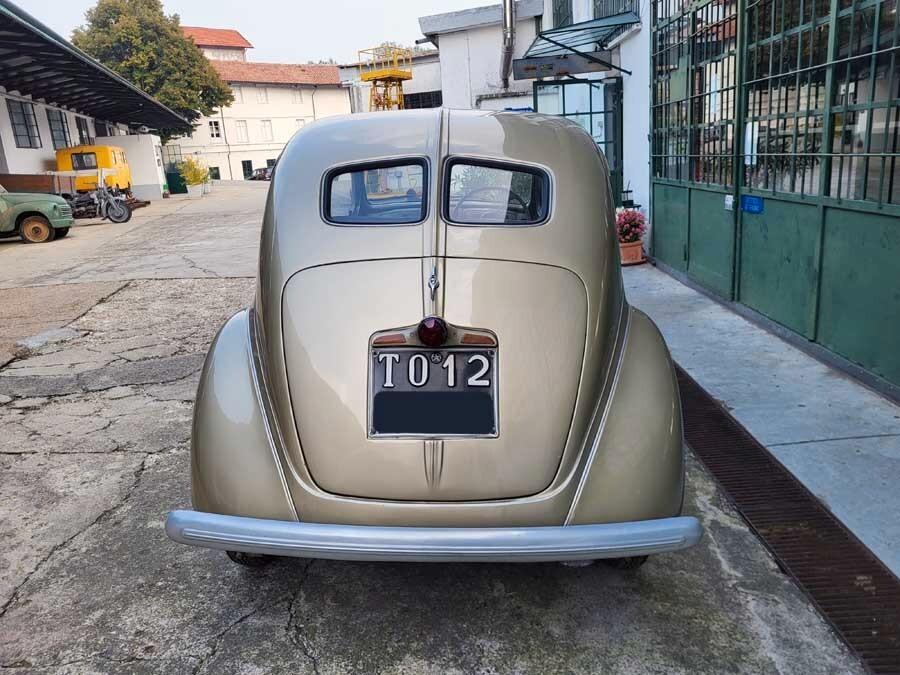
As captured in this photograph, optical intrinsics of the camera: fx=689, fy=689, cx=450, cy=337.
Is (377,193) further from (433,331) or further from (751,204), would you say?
(751,204)

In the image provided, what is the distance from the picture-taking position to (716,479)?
11.2 ft

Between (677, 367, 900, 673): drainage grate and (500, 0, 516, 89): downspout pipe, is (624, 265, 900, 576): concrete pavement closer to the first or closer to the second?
(677, 367, 900, 673): drainage grate

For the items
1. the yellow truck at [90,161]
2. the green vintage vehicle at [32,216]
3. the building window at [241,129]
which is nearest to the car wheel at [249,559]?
the green vintage vehicle at [32,216]

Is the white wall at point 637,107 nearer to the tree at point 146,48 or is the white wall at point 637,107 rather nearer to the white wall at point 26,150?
the white wall at point 26,150

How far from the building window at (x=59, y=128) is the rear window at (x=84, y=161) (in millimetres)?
3309

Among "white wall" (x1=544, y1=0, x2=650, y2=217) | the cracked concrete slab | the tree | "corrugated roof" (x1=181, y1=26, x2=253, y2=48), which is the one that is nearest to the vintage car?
the cracked concrete slab

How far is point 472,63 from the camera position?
25000 mm

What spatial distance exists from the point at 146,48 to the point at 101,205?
22.7 m

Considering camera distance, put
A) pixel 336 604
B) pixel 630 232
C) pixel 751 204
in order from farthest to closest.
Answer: pixel 630 232 < pixel 751 204 < pixel 336 604

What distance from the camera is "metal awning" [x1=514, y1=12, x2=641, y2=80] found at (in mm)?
9461

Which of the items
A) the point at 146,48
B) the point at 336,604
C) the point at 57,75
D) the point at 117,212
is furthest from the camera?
the point at 146,48

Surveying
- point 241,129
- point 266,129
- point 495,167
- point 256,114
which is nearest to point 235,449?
point 495,167

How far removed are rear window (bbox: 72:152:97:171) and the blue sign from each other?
66.8ft

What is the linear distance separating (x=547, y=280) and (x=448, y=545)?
0.95m
